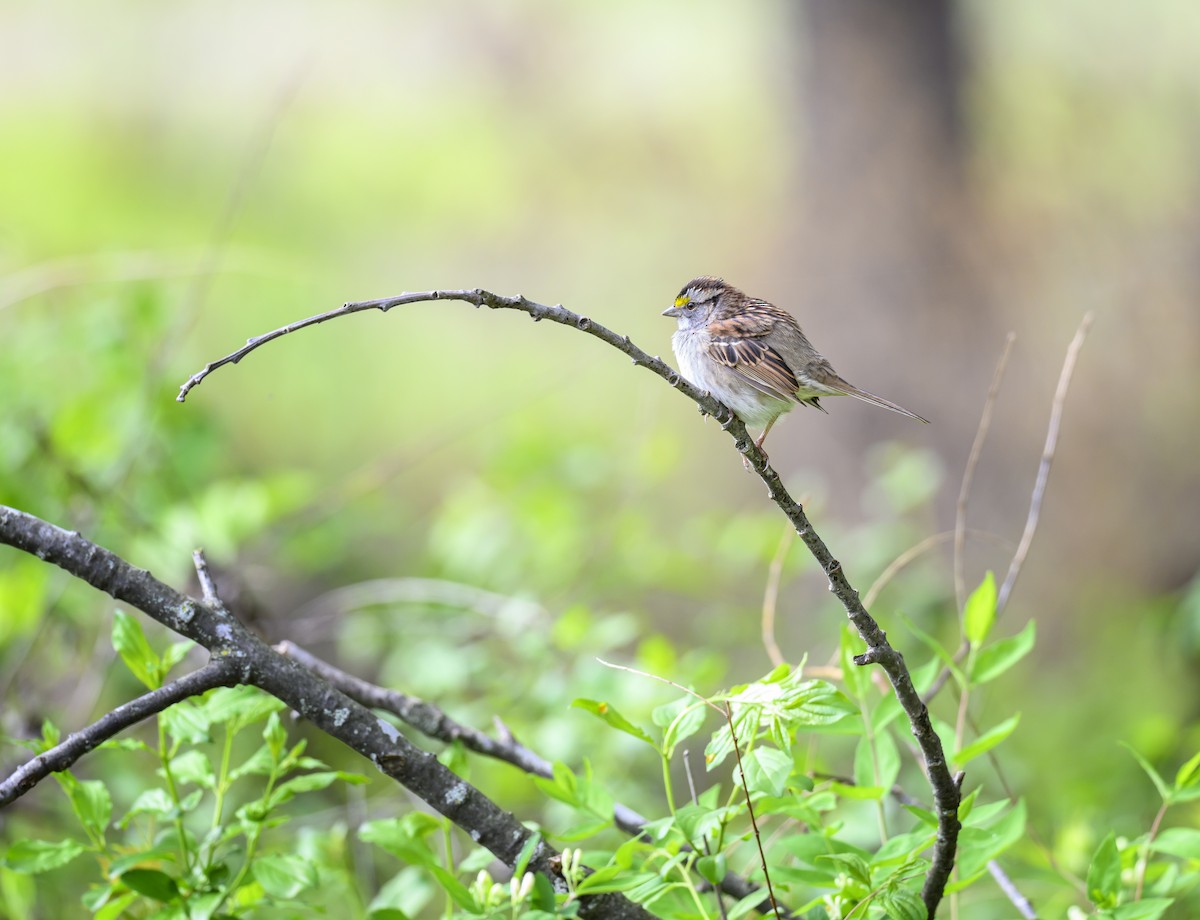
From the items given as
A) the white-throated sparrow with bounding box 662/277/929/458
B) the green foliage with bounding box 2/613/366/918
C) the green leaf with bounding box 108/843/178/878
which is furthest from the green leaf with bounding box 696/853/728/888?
the white-throated sparrow with bounding box 662/277/929/458

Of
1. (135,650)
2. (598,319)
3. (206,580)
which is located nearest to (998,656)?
(206,580)

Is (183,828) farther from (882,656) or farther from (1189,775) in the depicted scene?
(1189,775)

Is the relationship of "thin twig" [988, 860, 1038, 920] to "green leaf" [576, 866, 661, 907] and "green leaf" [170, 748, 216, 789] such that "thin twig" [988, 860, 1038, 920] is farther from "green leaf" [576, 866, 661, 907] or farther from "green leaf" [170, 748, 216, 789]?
"green leaf" [170, 748, 216, 789]

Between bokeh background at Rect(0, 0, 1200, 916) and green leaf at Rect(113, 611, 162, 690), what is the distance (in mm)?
1213

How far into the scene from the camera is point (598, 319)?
6891 millimetres

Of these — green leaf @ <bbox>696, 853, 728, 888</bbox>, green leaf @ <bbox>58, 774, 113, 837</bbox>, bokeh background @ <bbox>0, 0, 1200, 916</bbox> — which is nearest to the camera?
green leaf @ <bbox>696, 853, 728, 888</bbox>

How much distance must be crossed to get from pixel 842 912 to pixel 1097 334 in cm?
486

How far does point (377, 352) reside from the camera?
7.00 metres

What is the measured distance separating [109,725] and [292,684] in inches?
8.8

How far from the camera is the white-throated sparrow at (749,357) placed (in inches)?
95.0

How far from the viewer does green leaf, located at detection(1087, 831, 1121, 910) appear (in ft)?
4.65

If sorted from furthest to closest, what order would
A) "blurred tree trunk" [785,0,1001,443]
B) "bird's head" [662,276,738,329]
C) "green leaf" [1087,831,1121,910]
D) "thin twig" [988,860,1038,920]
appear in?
"blurred tree trunk" [785,0,1001,443] → "bird's head" [662,276,738,329] → "thin twig" [988,860,1038,920] → "green leaf" [1087,831,1121,910]

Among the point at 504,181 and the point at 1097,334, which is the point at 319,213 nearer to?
the point at 504,181

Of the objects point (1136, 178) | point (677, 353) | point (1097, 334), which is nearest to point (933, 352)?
point (1097, 334)
